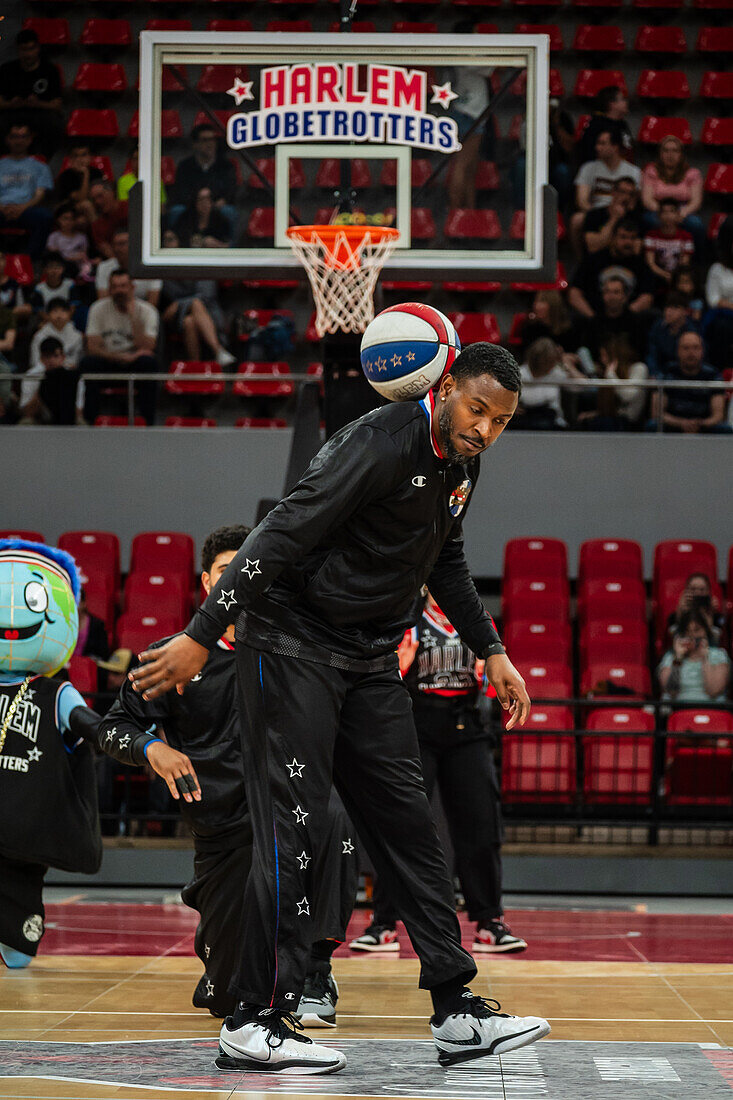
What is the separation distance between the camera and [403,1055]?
3658mm

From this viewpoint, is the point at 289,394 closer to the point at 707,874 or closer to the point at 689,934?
the point at 707,874

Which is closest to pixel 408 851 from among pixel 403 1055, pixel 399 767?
pixel 399 767

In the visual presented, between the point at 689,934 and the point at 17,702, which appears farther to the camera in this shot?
the point at 689,934

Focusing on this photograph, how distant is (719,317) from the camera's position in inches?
462

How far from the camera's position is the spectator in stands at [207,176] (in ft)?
25.5

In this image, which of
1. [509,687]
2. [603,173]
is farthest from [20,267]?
[509,687]

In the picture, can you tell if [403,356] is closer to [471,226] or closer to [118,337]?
[471,226]

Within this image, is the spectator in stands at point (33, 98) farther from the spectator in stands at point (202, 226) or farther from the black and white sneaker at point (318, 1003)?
the black and white sneaker at point (318, 1003)

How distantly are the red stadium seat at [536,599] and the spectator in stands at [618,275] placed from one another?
270 centimetres

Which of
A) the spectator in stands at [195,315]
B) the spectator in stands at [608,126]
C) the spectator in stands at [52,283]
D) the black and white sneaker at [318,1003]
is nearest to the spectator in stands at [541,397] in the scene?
the spectator in stands at [608,126]

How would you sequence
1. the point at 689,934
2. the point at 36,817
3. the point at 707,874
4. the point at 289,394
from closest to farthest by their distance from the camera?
1. the point at 36,817
2. the point at 689,934
3. the point at 707,874
4. the point at 289,394

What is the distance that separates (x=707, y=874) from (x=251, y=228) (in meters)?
4.54

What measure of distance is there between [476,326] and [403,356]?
789cm

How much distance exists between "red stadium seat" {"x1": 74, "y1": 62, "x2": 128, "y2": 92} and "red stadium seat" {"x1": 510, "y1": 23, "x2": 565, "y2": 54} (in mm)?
3717
